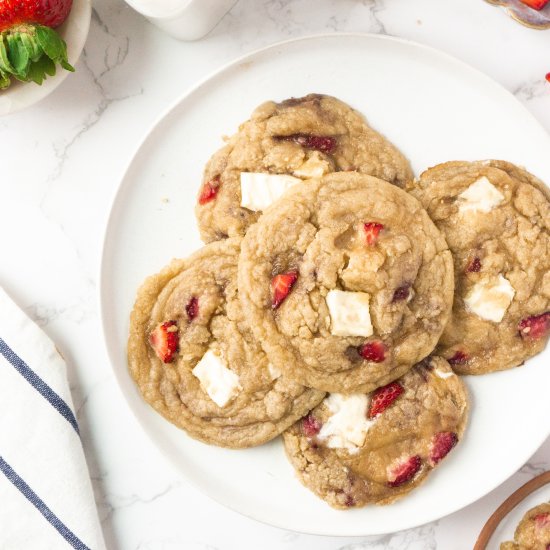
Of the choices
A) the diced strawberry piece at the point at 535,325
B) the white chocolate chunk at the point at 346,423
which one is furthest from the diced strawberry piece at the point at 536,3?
the white chocolate chunk at the point at 346,423

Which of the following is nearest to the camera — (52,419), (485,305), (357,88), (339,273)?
(339,273)

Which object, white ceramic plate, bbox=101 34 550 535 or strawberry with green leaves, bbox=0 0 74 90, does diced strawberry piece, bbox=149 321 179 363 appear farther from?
strawberry with green leaves, bbox=0 0 74 90

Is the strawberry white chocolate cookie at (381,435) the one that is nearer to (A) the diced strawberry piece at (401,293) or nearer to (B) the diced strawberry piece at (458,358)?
(B) the diced strawberry piece at (458,358)

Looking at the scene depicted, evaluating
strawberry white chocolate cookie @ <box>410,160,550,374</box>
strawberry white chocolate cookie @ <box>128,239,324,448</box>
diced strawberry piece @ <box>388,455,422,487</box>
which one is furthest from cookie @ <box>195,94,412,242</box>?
diced strawberry piece @ <box>388,455,422,487</box>

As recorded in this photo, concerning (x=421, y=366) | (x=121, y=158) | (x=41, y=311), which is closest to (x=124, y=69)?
(x=121, y=158)

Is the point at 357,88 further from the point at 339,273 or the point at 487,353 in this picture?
the point at 487,353
